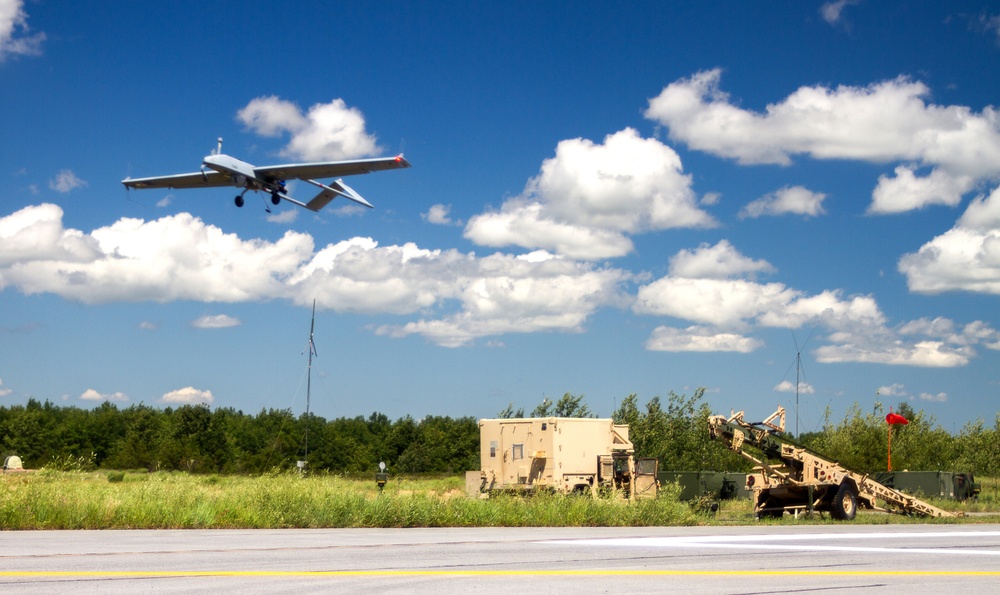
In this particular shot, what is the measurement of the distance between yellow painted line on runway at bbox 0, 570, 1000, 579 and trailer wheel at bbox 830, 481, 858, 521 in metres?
13.1

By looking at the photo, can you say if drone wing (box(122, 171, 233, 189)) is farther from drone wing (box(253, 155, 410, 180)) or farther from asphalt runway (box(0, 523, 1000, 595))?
asphalt runway (box(0, 523, 1000, 595))

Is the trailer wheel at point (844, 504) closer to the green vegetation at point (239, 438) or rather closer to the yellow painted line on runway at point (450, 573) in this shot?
the yellow painted line on runway at point (450, 573)

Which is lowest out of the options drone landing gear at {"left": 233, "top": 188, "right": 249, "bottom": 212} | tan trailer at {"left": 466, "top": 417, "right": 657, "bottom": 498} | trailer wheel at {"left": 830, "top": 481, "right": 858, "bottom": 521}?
trailer wheel at {"left": 830, "top": 481, "right": 858, "bottom": 521}

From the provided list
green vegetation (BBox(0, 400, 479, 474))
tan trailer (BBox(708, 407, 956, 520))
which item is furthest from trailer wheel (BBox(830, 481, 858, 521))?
green vegetation (BBox(0, 400, 479, 474))

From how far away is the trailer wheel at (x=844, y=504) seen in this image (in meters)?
24.6

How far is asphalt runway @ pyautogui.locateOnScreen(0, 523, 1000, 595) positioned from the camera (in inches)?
384

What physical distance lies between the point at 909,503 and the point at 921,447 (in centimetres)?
3455

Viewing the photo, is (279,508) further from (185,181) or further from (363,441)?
(363,441)

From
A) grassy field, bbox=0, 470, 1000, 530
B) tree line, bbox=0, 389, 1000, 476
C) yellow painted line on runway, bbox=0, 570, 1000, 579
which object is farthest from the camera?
tree line, bbox=0, 389, 1000, 476

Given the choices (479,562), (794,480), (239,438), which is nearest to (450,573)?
(479,562)

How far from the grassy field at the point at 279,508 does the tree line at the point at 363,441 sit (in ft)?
75.3

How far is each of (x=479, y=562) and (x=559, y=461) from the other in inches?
555

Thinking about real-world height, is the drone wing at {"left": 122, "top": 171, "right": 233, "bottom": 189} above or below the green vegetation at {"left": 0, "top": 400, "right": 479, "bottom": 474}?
above

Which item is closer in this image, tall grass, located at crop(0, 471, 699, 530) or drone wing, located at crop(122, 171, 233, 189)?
tall grass, located at crop(0, 471, 699, 530)
